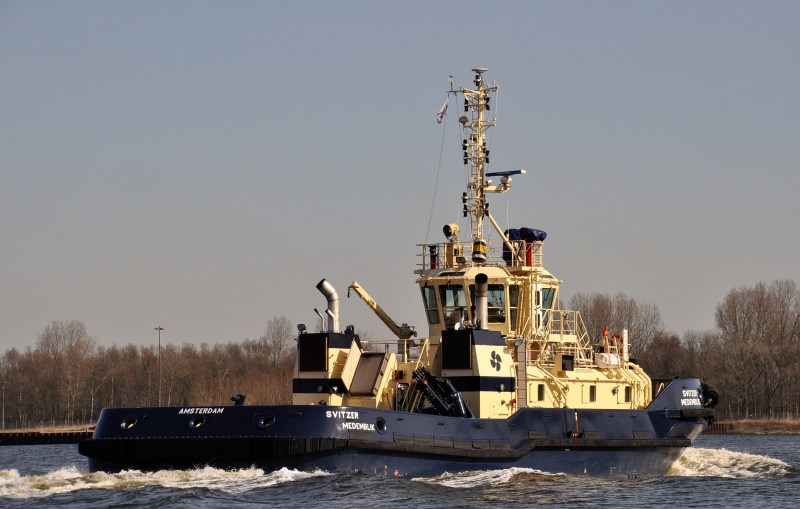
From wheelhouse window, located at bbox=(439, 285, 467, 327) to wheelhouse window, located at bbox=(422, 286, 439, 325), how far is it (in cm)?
23

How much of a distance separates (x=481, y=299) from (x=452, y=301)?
131cm

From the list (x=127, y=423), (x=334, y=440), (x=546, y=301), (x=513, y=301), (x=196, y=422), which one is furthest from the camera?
(x=546, y=301)

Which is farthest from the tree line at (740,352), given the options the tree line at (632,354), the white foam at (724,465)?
the white foam at (724,465)

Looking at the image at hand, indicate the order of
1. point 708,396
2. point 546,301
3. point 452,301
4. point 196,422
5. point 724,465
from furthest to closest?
point 724,465, point 708,396, point 546,301, point 452,301, point 196,422

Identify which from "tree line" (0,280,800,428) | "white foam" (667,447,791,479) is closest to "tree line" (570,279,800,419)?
"tree line" (0,280,800,428)

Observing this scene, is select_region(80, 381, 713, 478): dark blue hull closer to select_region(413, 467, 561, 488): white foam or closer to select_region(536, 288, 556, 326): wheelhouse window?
select_region(413, 467, 561, 488): white foam

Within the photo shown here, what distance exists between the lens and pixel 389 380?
26.1m

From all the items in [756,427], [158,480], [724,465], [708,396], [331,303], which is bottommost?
[158,480]

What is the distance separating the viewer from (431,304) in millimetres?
27781

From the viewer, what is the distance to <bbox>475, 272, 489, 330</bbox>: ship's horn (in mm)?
26016

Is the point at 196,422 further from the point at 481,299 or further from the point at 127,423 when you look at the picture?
the point at 481,299

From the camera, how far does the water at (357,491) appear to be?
70.3ft

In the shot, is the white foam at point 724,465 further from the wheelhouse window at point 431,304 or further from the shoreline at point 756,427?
the shoreline at point 756,427

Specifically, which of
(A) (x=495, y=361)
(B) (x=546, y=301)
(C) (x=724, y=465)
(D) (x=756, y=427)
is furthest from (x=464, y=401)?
(D) (x=756, y=427)
